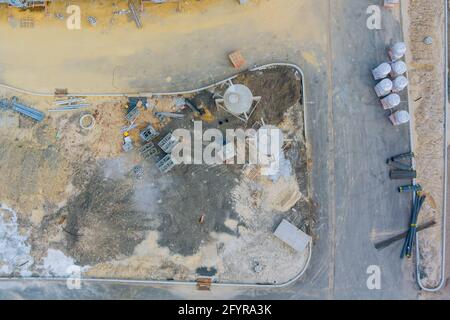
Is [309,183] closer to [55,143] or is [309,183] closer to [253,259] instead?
[253,259]

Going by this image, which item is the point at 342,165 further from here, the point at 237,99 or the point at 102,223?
the point at 102,223

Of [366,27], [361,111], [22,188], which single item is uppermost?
[366,27]

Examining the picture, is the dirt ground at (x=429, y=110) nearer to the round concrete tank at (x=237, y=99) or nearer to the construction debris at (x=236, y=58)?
the round concrete tank at (x=237, y=99)

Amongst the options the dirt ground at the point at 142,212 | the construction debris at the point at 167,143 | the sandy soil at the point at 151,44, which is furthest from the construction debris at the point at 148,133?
the sandy soil at the point at 151,44

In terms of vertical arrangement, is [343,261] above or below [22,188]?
below

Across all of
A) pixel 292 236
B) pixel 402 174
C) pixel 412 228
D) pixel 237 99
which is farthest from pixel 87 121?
pixel 412 228
